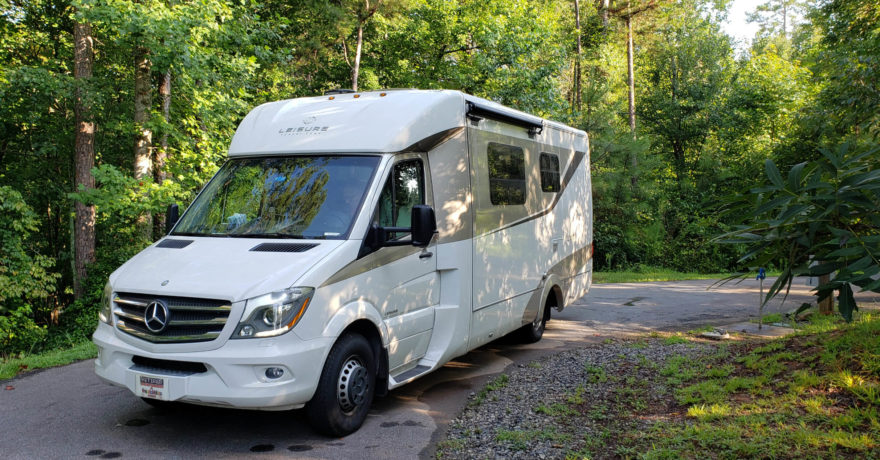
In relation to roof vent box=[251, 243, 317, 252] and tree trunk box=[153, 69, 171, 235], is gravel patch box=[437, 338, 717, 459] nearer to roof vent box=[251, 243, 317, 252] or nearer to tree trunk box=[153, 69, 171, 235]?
roof vent box=[251, 243, 317, 252]

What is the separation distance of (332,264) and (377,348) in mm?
1009

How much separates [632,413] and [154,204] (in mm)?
10062

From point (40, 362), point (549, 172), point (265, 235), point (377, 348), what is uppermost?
point (549, 172)

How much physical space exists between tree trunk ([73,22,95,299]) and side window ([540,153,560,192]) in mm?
10667

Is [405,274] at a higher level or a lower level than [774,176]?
lower

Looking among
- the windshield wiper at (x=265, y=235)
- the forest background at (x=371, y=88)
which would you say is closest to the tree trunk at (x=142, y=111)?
the forest background at (x=371, y=88)

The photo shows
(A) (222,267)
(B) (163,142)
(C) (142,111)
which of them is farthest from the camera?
(B) (163,142)

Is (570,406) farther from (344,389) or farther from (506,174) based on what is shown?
(506,174)

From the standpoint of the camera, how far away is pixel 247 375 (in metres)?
4.61

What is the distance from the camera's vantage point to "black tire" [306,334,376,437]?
5.00 meters

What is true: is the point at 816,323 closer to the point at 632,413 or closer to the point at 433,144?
the point at 632,413

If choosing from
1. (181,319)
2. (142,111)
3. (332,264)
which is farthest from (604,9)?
(181,319)

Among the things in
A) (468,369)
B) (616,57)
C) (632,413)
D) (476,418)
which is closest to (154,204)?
(468,369)

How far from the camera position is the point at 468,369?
7.69 m
